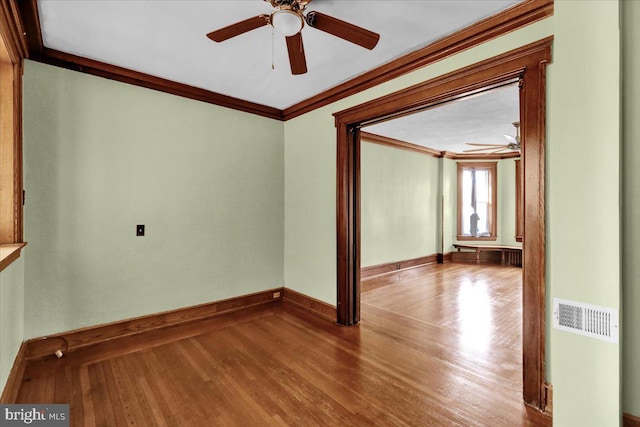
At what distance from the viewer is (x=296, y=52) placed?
211 centimetres

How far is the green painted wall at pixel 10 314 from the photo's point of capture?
6.00 feet

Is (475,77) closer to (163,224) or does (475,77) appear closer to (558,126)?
(558,126)

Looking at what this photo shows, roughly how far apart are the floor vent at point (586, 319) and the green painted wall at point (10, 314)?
9.95 feet

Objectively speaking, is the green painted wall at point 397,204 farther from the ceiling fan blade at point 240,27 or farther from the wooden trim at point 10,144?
the wooden trim at point 10,144

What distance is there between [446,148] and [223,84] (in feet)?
16.2

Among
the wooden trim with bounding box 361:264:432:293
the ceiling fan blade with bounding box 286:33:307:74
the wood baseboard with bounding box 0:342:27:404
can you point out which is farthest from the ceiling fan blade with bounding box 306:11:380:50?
the wooden trim with bounding box 361:264:432:293

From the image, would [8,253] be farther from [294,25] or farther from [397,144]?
[397,144]

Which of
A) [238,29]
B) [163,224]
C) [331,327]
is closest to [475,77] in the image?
[238,29]

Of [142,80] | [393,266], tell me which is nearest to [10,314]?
[142,80]

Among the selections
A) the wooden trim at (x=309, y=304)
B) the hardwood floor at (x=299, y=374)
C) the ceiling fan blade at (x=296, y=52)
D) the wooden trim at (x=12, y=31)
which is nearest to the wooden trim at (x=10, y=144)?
the wooden trim at (x=12, y=31)

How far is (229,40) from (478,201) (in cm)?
708

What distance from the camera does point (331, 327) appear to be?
11.1ft

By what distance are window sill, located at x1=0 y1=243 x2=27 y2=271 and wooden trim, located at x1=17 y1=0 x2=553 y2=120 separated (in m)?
1.58

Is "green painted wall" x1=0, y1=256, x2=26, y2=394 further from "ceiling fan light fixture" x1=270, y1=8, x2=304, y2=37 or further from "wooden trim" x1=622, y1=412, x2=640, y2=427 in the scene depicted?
"wooden trim" x1=622, y1=412, x2=640, y2=427
